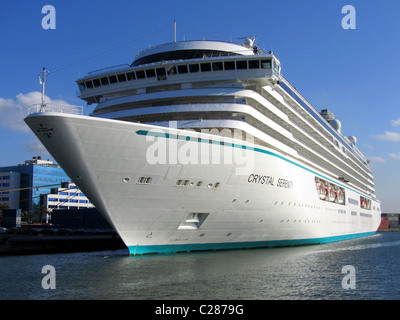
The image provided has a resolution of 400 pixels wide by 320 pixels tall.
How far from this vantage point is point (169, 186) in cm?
1830

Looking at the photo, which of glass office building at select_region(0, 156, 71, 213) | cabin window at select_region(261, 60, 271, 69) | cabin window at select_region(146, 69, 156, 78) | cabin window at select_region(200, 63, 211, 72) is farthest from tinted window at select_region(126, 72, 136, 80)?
glass office building at select_region(0, 156, 71, 213)

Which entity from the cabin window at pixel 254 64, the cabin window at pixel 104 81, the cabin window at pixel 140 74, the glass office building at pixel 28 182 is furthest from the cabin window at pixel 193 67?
the glass office building at pixel 28 182

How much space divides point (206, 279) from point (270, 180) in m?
9.19

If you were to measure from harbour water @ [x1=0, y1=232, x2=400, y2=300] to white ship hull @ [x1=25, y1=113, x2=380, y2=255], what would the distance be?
4.23 feet

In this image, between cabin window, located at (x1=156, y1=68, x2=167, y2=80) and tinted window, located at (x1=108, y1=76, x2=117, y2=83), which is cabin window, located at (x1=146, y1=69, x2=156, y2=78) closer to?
cabin window, located at (x1=156, y1=68, x2=167, y2=80)

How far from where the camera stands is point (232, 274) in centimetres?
1551

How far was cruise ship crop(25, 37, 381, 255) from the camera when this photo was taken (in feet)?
56.5

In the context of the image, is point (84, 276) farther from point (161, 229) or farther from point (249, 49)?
point (249, 49)

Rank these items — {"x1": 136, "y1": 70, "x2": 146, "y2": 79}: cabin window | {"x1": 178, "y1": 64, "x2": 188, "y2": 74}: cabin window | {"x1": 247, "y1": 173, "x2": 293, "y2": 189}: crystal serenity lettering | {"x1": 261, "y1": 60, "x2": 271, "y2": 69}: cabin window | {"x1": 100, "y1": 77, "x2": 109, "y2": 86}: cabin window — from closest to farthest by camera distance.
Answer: {"x1": 247, "y1": 173, "x2": 293, "y2": 189}: crystal serenity lettering → {"x1": 261, "y1": 60, "x2": 271, "y2": 69}: cabin window → {"x1": 178, "y1": 64, "x2": 188, "y2": 74}: cabin window → {"x1": 136, "y1": 70, "x2": 146, "y2": 79}: cabin window → {"x1": 100, "y1": 77, "x2": 109, "y2": 86}: cabin window

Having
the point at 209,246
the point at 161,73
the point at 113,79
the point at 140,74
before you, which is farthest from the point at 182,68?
the point at 209,246

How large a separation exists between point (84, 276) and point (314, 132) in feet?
82.7

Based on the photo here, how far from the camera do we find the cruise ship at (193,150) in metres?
17.2

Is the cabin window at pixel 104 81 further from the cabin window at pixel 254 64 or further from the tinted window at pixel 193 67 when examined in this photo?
the cabin window at pixel 254 64
